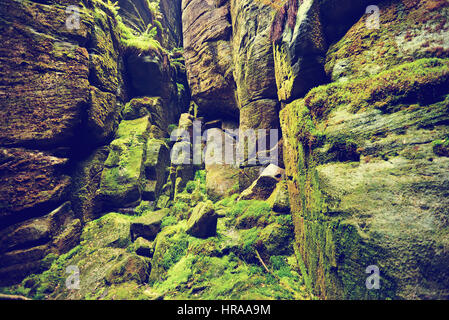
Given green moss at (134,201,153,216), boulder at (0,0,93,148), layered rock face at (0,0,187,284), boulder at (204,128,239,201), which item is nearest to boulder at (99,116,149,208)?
layered rock face at (0,0,187,284)

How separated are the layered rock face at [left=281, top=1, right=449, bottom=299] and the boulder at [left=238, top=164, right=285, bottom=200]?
103 inches

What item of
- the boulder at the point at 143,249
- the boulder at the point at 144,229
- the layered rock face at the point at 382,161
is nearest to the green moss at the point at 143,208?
the boulder at the point at 144,229

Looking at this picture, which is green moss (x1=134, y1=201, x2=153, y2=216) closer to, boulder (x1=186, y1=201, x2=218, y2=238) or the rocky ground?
the rocky ground

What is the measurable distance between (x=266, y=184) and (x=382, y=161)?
15.1 feet

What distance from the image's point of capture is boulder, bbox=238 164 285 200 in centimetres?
774

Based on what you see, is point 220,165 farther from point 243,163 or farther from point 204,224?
point 204,224

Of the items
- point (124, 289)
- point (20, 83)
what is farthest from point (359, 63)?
point (20, 83)

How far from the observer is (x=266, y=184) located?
7852mm

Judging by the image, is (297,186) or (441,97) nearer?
(441,97)

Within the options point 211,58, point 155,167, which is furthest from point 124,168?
point 211,58

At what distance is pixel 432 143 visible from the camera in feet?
10.6

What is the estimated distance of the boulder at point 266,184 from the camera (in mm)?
7738
